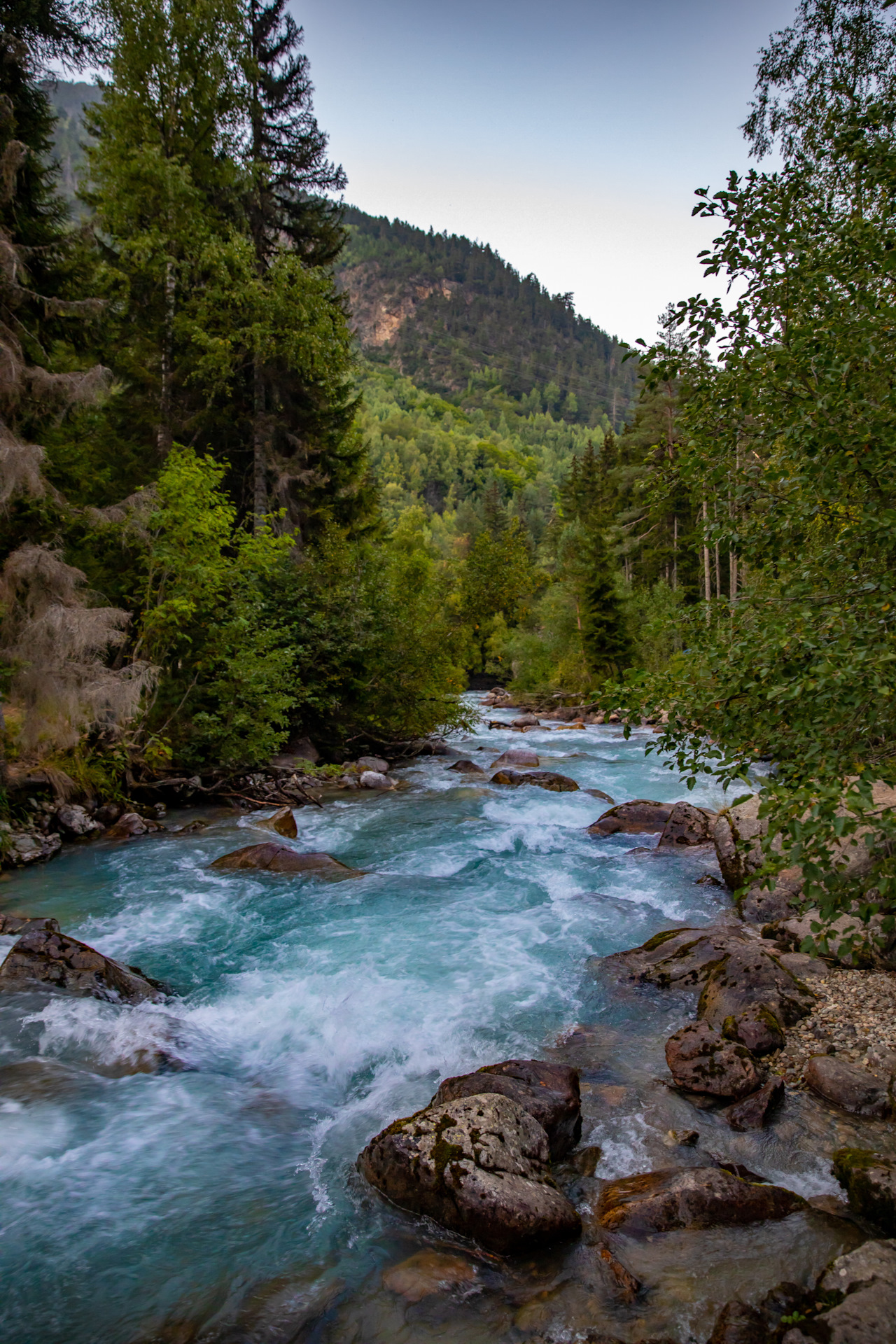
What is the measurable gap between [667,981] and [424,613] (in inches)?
580

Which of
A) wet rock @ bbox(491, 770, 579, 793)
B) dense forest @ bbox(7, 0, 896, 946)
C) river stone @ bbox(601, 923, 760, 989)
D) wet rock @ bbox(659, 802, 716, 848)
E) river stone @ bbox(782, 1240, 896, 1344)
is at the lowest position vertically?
wet rock @ bbox(491, 770, 579, 793)

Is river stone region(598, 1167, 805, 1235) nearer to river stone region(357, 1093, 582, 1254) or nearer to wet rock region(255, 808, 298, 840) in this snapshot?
river stone region(357, 1093, 582, 1254)

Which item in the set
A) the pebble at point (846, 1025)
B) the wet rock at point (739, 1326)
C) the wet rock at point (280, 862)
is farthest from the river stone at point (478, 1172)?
the wet rock at point (280, 862)

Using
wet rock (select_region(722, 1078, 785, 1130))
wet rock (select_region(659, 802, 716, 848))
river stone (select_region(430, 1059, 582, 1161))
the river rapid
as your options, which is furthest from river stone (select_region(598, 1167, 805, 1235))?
wet rock (select_region(659, 802, 716, 848))

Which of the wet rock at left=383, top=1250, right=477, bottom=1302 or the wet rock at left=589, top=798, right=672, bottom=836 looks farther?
the wet rock at left=589, top=798, right=672, bottom=836

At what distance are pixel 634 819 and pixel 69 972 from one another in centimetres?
941

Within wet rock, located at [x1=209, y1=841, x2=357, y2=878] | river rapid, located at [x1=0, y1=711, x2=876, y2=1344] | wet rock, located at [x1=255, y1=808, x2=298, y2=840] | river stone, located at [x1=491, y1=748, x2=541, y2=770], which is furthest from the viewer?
river stone, located at [x1=491, y1=748, x2=541, y2=770]

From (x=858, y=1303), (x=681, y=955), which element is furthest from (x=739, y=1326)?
(x=681, y=955)

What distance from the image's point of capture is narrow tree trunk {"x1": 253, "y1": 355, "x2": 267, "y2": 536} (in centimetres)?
1897

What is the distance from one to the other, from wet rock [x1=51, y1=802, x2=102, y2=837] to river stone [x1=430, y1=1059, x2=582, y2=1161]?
8.85 m

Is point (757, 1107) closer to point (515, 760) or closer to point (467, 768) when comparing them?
point (467, 768)

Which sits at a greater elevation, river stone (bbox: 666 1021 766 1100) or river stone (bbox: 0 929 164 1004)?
river stone (bbox: 0 929 164 1004)

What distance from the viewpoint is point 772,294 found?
180 inches

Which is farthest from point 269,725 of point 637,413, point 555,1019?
point 637,413
